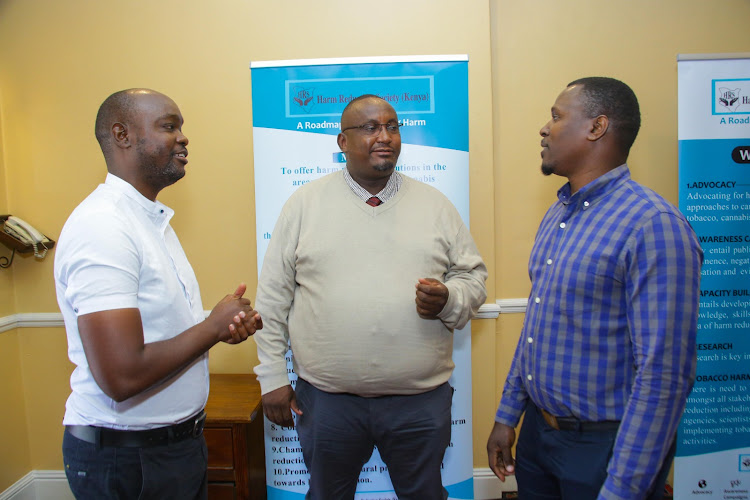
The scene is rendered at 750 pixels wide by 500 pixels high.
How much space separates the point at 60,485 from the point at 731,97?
4314mm

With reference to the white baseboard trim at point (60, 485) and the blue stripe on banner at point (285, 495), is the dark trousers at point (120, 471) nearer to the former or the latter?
the blue stripe on banner at point (285, 495)

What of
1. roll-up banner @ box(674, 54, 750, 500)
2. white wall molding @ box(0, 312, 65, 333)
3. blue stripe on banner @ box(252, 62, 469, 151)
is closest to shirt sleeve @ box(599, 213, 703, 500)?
blue stripe on banner @ box(252, 62, 469, 151)

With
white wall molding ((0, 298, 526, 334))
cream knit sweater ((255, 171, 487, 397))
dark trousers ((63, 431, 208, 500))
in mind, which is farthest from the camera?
white wall molding ((0, 298, 526, 334))

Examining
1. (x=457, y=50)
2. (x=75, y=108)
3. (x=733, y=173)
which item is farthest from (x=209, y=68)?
(x=733, y=173)

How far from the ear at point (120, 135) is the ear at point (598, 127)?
136cm

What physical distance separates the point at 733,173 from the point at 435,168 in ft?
5.22

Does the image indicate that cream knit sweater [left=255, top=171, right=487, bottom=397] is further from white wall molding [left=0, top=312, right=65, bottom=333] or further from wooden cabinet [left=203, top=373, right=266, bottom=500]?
white wall molding [left=0, top=312, right=65, bottom=333]

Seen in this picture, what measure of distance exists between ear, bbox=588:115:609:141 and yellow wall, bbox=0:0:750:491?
4.01ft

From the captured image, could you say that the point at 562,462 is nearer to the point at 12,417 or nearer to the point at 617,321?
the point at 617,321

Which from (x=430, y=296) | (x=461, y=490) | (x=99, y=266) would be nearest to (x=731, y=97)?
(x=430, y=296)

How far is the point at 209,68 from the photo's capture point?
2598 mm

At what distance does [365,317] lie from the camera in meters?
A: 1.68

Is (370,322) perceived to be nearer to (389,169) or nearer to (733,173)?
→ (389,169)

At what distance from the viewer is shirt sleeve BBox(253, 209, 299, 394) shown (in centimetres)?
179
